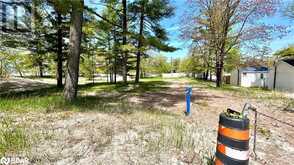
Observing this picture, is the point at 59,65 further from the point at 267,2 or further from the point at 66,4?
the point at 267,2

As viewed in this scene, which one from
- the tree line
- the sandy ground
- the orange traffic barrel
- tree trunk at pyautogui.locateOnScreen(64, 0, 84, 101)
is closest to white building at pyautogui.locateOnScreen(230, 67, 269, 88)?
the tree line

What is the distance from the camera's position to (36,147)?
269cm

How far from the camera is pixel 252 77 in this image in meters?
25.5

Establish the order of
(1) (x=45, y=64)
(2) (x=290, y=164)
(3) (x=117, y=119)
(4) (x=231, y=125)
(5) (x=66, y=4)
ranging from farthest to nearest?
(1) (x=45, y=64) → (5) (x=66, y=4) → (3) (x=117, y=119) → (2) (x=290, y=164) → (4) (x=231, y=125)

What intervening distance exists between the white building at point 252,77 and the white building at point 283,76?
2711 millimetres

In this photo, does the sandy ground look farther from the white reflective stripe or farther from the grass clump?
the white reflective stripe

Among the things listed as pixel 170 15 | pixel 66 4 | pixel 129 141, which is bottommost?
pixel 129 141

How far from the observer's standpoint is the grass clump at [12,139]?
8.37 feet

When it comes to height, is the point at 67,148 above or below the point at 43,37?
below

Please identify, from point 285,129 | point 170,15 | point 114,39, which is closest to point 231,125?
point 285,129

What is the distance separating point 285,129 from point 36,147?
547 centimetres

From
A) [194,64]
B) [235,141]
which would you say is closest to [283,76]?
[194,64]

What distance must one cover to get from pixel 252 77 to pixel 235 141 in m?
27.0

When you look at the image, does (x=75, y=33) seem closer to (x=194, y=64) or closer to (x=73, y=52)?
(x=73, y=52)
